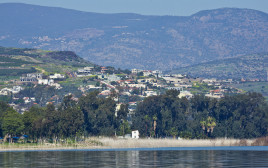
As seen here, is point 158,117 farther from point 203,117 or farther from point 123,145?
point 123,145

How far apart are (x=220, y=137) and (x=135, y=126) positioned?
904 inches

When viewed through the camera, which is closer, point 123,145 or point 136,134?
point 123,145

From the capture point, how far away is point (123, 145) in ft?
449

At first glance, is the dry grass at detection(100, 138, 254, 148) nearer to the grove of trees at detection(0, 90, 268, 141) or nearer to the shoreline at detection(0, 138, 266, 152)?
the shoreline at detection(0, 138, 266, 152)

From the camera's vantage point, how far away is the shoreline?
12975 cm

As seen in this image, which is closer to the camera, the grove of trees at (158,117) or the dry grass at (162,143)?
the dry grass at (162,143)

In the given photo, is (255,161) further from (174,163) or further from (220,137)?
(220,137)

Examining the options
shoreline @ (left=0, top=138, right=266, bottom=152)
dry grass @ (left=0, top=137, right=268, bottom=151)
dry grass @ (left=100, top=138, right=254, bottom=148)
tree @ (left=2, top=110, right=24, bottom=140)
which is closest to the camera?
shoreline @ (left=0, top=138, right=266, bottom=152)

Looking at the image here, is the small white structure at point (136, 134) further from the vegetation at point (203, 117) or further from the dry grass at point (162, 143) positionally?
the dry grass at point (162, 143)

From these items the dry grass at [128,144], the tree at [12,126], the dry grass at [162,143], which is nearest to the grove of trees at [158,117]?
the tree at [12,126]

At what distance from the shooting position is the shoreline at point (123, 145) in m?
130

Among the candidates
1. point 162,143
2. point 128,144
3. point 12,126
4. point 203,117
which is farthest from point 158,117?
Answer: point 12,126

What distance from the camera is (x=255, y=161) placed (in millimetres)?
89312

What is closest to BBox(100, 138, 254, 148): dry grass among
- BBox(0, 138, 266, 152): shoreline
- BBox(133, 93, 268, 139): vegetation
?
BBox(0, 138, 266, 152): shoreline
